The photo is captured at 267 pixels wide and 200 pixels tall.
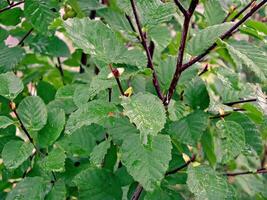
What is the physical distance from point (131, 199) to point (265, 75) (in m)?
0.41

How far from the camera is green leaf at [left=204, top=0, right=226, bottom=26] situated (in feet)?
3.76

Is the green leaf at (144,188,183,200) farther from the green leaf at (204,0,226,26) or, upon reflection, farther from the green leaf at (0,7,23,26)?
the green leaf at (0,7,23,26)

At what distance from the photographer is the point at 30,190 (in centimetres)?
106

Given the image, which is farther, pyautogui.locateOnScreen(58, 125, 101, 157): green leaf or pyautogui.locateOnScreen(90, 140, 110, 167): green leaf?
pyautogui.locateOnScreen(58, 125, 101, 157): green leaf

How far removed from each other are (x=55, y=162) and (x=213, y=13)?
0.53 meters

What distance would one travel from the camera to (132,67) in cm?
91

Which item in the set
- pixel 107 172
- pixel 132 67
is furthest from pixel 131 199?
pixel 132 67

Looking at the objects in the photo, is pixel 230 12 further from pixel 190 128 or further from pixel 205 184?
pixel 205 184

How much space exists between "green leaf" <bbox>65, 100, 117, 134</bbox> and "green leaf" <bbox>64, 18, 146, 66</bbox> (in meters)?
0.09

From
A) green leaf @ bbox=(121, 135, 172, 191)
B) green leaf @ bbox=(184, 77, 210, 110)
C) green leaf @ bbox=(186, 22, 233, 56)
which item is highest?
green leaf @ bbox=(186, 22, 233, 56)

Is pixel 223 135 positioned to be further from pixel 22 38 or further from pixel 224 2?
pixel 22 38

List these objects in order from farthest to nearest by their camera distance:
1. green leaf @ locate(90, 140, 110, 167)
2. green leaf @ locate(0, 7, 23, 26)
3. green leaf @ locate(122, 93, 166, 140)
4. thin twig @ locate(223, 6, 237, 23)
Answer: green leaf @ locate(0, 7, 23, 26), thin twig @ locate(223, 6, 237, 23), green leaf @ locate(90, 140, 110, 167), green leaf @ locate(122, 93, 166, 140)

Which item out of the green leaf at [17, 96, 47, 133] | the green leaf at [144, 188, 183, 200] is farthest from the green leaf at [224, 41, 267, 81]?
the green leaf at [17, 96, 47, 133]

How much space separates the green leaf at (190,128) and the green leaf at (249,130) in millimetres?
65
